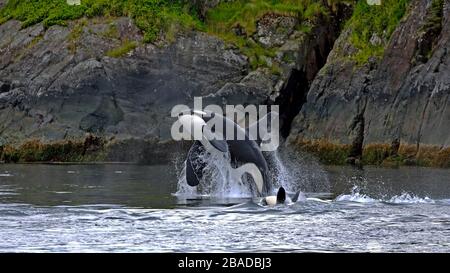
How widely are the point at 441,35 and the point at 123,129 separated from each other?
23.4 m

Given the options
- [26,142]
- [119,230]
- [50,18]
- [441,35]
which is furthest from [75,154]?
[119,230]

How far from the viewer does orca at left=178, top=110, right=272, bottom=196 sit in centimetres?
2759

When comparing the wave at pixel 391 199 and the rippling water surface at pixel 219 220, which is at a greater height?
the wave at pixel 391 199

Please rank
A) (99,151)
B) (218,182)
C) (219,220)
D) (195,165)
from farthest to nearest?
(99,151)
(218,182)
(195,165)
(219,220)

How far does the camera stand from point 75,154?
6562 centimetres

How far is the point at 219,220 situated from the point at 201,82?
160 feet

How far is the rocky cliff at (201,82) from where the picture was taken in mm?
57094

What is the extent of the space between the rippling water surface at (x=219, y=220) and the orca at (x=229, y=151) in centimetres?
77

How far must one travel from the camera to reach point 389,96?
5672cm

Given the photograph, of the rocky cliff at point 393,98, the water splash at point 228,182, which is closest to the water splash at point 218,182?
the water splash at point 228,182
